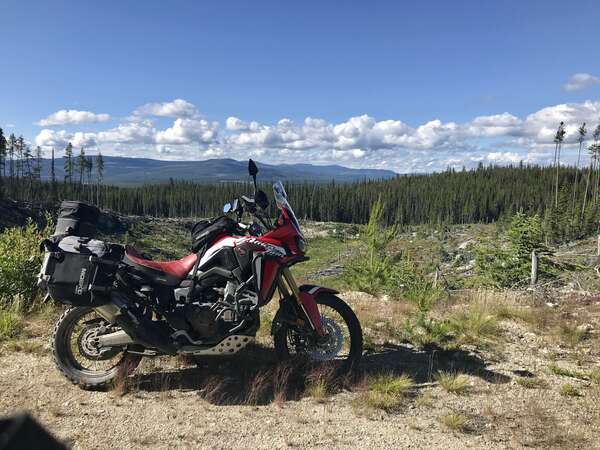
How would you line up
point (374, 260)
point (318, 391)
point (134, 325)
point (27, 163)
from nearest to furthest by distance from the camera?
1. point (134, 325)
2. point (318, 391)
3. point (374, 260)
4. point (27, 163)

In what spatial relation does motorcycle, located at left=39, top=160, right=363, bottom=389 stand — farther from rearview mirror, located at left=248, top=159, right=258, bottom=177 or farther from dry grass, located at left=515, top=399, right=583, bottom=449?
dry grass, located at left=515, top=399, right=583, bottom=449

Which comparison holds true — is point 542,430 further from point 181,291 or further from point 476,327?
point 181,291

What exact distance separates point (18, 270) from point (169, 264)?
372 cm

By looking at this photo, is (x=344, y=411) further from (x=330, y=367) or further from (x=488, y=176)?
(x=488, y=176)

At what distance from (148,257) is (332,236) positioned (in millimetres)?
104157

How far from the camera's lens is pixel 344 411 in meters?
4.50

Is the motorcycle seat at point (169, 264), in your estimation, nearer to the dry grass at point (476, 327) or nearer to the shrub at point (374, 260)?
the dry grass at point (476, 327)

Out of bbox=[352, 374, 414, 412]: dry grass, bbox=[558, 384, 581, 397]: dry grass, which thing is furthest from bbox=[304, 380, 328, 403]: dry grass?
bbox=[558, 384, 581, 397]: dry grass

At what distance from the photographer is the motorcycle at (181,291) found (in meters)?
4.63

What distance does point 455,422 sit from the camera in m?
4.23

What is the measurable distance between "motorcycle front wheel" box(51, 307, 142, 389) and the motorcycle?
0.03 ft

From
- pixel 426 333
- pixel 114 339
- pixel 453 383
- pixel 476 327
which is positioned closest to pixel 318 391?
pixel 453 383

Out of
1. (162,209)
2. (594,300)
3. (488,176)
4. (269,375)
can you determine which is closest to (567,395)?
(269,375)

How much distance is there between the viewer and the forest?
3804 inches
